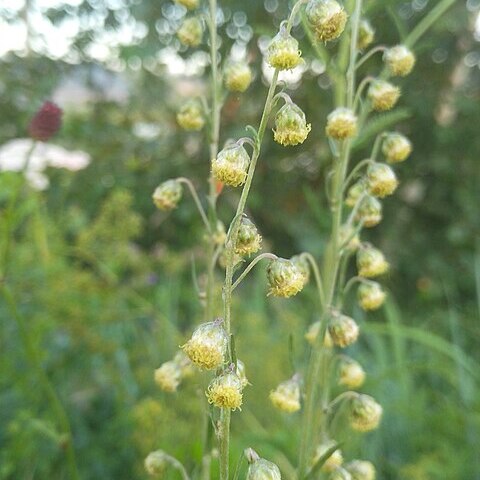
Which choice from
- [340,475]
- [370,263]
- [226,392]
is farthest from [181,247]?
[226,392]

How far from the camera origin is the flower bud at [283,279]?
2.49ft

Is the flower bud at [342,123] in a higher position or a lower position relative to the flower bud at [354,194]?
higher

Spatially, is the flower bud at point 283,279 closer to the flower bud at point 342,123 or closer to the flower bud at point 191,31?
the flower bud at point 342,123

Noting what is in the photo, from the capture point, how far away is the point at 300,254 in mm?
965

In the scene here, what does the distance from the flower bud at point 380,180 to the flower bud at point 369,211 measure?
32 mm

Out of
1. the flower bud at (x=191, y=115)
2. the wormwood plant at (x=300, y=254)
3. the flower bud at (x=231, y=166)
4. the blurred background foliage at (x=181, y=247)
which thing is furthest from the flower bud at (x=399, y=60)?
the blurred background foliage at (x=181, y=247)

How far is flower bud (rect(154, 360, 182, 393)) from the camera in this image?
963 mm

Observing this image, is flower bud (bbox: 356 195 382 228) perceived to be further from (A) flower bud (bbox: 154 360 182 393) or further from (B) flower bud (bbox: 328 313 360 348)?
(A) flower bud (bbox: 154 360 182 393)

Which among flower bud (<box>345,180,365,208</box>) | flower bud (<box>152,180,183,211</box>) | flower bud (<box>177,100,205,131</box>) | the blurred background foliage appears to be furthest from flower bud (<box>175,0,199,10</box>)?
the blurred background foliage

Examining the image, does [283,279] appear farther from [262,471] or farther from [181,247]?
[181,247]

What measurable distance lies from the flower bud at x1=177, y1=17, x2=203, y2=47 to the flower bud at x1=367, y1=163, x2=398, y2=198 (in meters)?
0.30

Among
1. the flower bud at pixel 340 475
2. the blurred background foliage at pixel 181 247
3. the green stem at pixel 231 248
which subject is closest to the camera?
the green stem at pixel 231 248

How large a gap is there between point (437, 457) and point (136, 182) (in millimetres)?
1491

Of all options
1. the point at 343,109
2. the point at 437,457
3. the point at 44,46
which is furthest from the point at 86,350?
the point at 44,46
